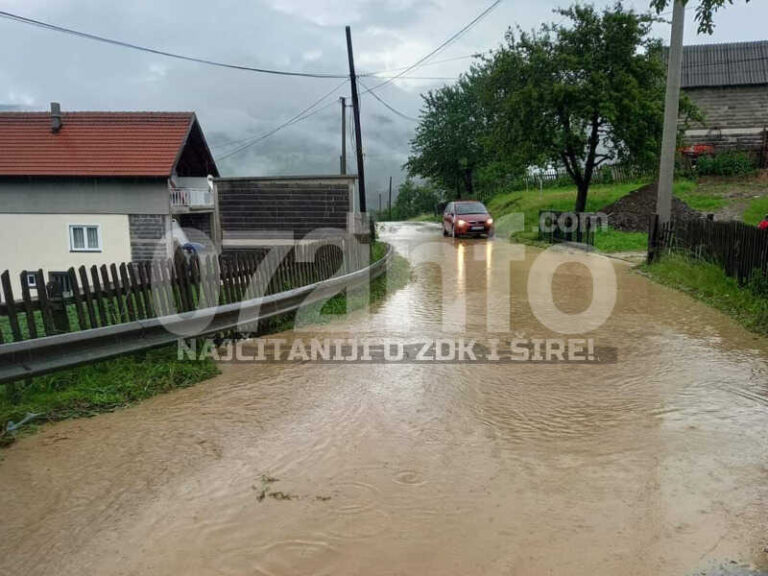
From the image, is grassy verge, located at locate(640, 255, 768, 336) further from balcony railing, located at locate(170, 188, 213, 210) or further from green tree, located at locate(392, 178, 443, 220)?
green tree, located at locate(392, 178, 443, 220)

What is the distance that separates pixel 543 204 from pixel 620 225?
26.0 feet

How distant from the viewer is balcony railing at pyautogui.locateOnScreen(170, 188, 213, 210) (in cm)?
Answer: 2786

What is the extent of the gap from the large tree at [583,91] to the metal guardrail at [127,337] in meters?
18.3

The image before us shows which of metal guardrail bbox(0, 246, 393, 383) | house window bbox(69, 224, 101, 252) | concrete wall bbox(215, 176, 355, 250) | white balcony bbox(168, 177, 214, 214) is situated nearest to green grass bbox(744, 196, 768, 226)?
concrete wall bbox(215, 176, 355, 250)

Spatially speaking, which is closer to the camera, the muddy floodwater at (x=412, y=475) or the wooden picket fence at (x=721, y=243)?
the muddy floodwater at (x=412, y=475)

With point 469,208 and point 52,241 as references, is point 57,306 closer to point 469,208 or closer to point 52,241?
point 469,208

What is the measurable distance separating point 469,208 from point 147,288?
868 inches

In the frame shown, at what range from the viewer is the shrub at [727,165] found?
94.9 ft

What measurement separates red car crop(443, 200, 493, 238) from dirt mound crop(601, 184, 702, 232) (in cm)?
522

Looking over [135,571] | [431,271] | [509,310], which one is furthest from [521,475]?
[431,271]

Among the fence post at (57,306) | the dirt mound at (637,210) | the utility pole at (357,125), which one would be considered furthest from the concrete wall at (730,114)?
the fence post at (57,306)

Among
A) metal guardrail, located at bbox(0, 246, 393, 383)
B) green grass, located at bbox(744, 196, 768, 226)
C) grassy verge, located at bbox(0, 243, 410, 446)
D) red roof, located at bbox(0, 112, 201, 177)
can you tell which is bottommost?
grassy verge, located at bbox(0, 243, 410, 446)

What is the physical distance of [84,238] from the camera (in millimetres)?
27797

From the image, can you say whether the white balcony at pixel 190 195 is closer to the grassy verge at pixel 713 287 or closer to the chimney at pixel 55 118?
the chimney at pixel 55 118
